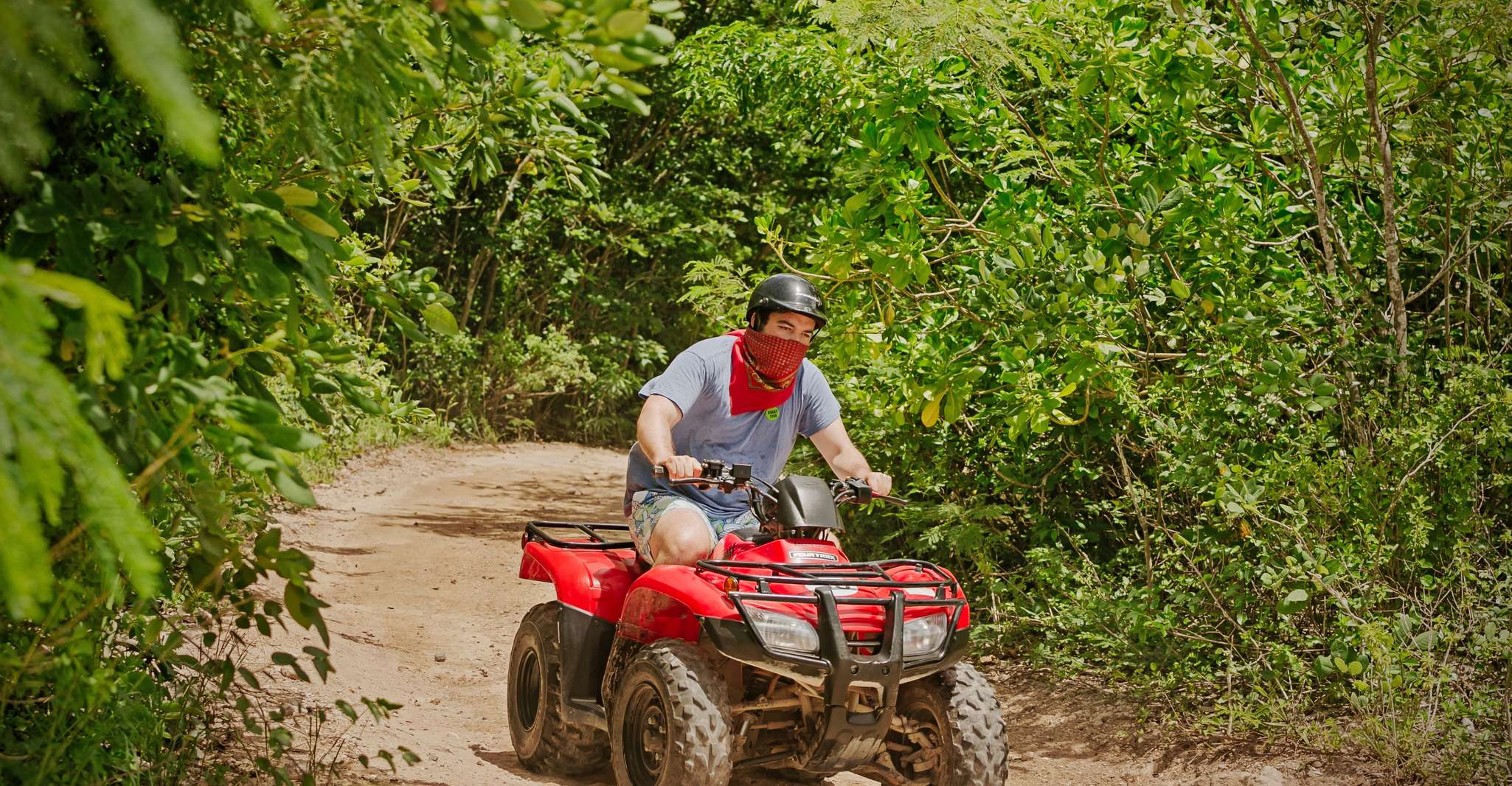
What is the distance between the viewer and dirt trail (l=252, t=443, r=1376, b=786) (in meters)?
5.14

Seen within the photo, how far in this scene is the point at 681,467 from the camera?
443 cm

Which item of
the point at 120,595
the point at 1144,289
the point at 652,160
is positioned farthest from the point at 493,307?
the point at 120,595

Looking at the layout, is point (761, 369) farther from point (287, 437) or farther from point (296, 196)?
point (287, 437)

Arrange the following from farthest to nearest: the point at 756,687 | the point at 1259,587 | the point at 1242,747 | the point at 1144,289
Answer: the point at 1144,289 → the point at 1259,587 → the point at 1242,747 → the point at 756,687

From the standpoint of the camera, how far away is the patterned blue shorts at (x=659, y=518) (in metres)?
4.73

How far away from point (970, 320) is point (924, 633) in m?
2.74

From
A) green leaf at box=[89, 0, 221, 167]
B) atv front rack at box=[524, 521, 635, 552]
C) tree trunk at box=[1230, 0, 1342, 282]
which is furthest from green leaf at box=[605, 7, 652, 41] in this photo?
tree trunk at box=[1230, 0, 1342, 282]

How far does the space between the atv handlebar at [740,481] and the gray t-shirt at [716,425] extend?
0.71 feet

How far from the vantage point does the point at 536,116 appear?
381cm

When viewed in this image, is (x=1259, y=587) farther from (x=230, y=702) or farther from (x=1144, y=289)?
(x=230, y=702)

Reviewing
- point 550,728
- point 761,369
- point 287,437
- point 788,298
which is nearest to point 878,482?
point 761,369

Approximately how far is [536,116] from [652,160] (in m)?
18.6

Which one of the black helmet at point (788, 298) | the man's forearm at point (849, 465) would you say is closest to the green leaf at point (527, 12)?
the black helmet at point (788, 298)

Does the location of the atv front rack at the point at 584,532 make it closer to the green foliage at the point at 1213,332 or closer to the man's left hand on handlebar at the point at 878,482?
the man's left hand on handlebar at the point at 878,482
